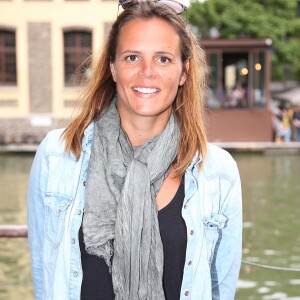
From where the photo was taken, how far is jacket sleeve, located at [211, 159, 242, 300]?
2.35m

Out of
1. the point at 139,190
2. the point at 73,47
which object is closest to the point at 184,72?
the point at 139,190

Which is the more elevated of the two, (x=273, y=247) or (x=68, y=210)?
(x=68, y=210)

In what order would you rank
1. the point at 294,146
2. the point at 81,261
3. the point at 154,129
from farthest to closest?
1. the point at 294,146
2. the point at 154,129
3. the point at 81,261

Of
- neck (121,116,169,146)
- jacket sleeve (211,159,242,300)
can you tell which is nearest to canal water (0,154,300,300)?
jacket sleeve (211,159,242,300)

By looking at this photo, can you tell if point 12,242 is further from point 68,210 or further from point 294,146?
point 294,146

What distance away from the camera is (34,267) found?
2.37 m

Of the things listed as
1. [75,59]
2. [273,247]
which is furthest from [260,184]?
[75,59]

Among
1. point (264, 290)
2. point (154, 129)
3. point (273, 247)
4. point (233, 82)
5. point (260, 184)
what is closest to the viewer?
point (154, 129)

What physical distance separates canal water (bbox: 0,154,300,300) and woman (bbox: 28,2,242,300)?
204cm

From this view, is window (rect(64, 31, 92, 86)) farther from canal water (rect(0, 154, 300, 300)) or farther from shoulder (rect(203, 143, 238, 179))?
shoulder (rect(203, 143, 238, 179))

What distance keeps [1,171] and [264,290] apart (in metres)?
10.7

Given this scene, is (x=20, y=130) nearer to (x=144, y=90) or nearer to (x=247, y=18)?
(x=247, y=18)

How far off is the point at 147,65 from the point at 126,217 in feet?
1.66

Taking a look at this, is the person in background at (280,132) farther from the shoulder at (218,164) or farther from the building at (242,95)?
the shoulder at (218,164)
